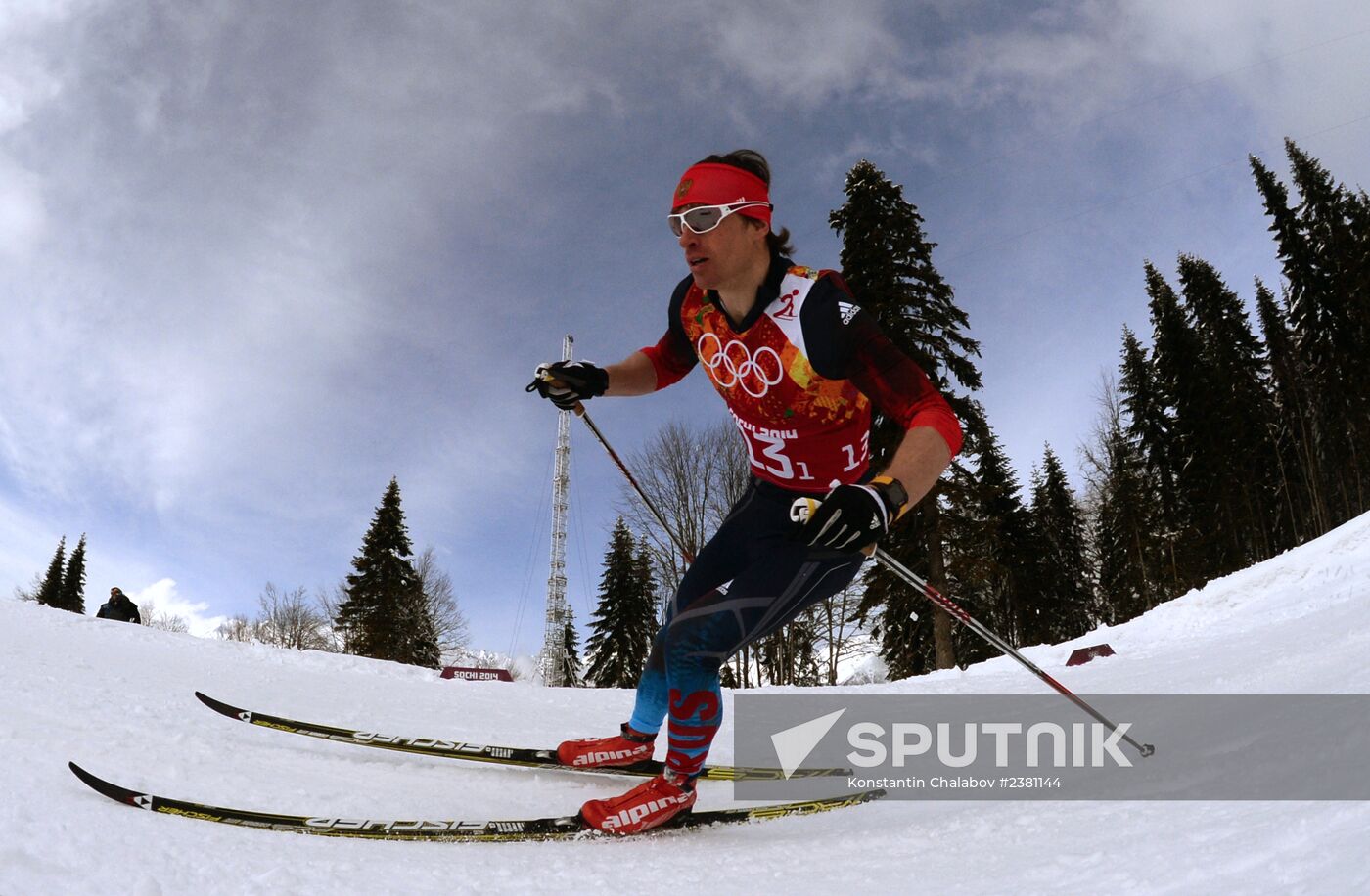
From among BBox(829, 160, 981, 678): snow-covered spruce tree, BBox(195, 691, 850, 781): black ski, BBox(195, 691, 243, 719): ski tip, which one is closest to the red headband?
BBox(195, 691, 850, 781): black ski

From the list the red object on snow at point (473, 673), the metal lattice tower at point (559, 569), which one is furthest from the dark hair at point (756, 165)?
the metal lattice tower at point (559, 569)

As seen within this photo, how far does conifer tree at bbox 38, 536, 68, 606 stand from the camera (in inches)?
1845

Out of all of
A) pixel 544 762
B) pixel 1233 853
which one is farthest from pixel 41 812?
pixel 1233 853

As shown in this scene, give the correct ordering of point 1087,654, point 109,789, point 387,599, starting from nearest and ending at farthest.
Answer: point 109,789 < point 1087,654 < point 387,599

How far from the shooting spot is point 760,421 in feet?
9.62

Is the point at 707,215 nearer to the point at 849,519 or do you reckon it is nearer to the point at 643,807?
the point at 849,519

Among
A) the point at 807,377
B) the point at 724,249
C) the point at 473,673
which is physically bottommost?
the point at 473,673

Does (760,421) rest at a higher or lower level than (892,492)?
higher

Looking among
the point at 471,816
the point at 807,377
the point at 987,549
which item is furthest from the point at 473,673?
the point at 987,549

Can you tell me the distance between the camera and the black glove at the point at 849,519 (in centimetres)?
203

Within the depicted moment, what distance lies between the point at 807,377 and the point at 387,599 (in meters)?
33.3

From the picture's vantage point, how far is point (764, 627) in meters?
2.74

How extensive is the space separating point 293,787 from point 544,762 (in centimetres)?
110

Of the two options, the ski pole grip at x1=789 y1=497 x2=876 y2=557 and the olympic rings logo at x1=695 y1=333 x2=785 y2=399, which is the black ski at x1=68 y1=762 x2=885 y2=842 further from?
the olympic rings logo at x1=695 y1=333 x2=785 y2=399
